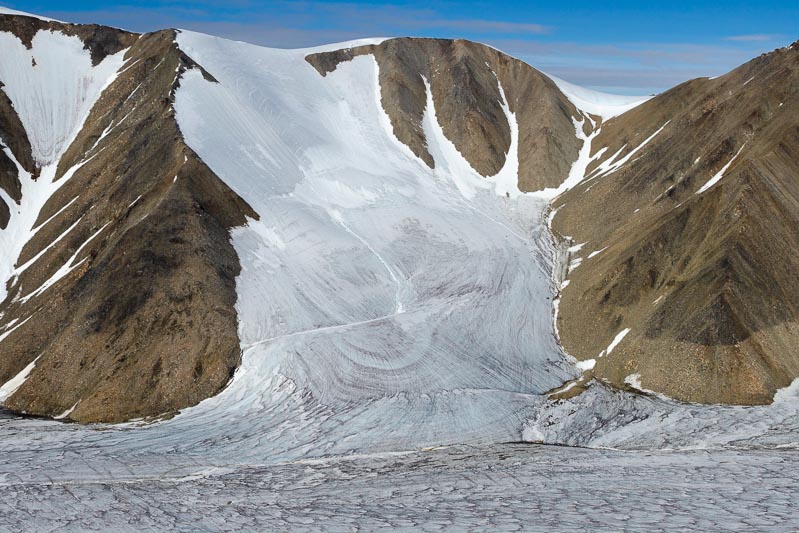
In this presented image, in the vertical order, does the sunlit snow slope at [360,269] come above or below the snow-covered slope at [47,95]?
below

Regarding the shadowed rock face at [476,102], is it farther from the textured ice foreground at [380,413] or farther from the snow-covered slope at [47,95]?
the snow-covered slope at [47,95]

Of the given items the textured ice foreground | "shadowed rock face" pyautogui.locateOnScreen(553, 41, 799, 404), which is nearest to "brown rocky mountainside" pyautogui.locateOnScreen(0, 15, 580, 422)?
the textured ice foreground

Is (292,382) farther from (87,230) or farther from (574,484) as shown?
(87,230)

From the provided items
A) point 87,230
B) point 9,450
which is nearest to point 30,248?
point 87,230

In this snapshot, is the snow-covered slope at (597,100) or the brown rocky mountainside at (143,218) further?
the snow-covered slope at (597,100)

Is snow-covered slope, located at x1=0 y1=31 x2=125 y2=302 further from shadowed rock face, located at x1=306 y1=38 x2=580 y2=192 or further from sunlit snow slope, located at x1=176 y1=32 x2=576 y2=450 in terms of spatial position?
shadowed rock face, located at x1=306 y1=38 x2=580 y2=192

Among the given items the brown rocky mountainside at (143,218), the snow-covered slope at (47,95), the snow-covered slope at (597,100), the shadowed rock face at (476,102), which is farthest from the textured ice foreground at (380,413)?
the snow-covered slope at (597,100)
